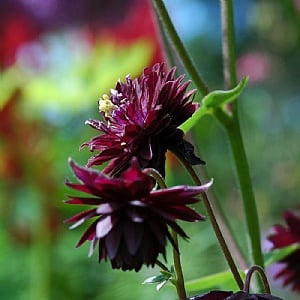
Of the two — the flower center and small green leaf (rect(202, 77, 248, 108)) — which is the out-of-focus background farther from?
the flower center

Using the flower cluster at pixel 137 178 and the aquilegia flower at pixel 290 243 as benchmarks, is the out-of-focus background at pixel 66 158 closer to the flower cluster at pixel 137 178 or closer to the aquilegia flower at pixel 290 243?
the aquilegia flower at pixel 290 243

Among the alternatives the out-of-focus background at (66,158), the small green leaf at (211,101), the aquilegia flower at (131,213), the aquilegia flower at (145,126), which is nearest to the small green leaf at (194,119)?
the small green leaf at (211,101)

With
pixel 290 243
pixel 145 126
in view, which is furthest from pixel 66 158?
pixel 145 126

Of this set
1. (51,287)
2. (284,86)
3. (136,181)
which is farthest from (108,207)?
(284,86)

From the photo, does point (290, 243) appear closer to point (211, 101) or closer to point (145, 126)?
point (211, 101)

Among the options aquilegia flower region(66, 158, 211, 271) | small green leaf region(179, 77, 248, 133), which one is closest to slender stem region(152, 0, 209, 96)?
small green leaf region(179, 77, 248, 133)
